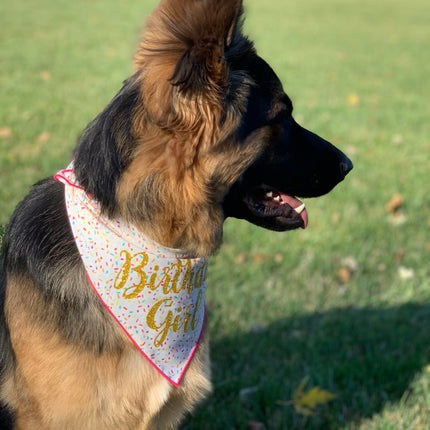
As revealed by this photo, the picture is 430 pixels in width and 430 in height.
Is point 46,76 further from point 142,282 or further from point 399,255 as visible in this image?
point 142,282

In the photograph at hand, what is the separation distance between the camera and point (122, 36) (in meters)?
16.7

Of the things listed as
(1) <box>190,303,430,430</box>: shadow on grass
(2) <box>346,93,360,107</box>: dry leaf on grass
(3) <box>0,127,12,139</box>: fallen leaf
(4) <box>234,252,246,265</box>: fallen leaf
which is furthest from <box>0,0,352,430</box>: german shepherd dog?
(2) <box>346,93,360,107</box>: dry leaf on grass

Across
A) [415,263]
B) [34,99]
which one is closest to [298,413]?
[415,263]

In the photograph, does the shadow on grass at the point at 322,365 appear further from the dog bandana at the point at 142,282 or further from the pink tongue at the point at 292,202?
the pink tongue at the point at 292,202

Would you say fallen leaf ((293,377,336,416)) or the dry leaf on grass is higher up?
fallen leaf ((293,377,336,416))

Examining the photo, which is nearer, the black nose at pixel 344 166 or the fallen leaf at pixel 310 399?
the black nose at pixel 344 166

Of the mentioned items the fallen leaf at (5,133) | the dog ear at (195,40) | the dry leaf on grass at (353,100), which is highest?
the dog ear at (195,40)

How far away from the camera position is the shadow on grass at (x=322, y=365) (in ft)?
11.5

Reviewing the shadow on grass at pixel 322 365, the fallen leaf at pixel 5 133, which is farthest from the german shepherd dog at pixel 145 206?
the fallen leaf at pixel 5 133

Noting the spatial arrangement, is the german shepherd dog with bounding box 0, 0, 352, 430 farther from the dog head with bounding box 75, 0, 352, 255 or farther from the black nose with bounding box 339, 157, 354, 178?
the black nose with bounding box 339, 157, 354, 178

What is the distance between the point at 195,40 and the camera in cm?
213

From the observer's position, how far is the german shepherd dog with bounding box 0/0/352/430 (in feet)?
7.48

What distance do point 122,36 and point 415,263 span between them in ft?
44.5

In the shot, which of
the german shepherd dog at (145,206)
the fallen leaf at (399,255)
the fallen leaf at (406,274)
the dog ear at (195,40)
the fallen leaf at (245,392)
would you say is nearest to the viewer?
the dog ear at (195,40)
